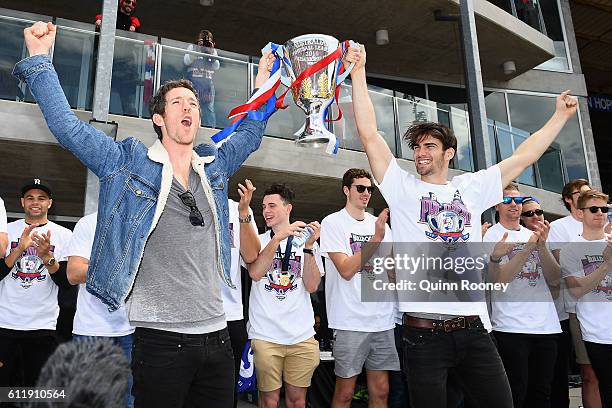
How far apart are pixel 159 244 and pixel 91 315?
2126 millimetres

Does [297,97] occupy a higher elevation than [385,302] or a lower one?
higher

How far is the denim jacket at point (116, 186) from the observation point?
1896mm

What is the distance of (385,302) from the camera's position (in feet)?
14.3

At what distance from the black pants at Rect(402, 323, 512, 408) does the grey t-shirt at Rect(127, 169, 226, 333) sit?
3.91 ft

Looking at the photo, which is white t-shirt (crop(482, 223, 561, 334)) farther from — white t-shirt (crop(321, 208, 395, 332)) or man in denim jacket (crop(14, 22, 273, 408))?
man in denim jacket (crop(14, 22, 273, 408))

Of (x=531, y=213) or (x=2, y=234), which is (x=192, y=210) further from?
(x=531, y=213)

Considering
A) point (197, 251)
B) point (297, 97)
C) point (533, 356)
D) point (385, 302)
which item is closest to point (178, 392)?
point (197, 251)

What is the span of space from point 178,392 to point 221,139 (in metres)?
1.27

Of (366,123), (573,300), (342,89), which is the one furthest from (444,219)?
(342,89)

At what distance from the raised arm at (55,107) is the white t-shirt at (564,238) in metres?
4.12

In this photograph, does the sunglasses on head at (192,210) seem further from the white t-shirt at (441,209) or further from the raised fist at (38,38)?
the white t-shirt at (441,209)

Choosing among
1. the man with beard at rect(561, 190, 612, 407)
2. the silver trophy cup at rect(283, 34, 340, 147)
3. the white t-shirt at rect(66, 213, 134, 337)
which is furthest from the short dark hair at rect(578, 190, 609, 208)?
the white t-shirt at rect(66, 213, 134, 337)

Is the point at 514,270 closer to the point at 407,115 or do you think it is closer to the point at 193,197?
the point at 193,197

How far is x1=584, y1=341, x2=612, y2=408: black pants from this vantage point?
3.91m
